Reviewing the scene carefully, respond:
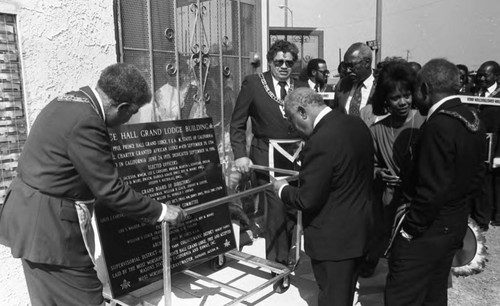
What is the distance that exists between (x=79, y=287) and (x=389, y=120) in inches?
89.7

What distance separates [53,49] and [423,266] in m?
2.87

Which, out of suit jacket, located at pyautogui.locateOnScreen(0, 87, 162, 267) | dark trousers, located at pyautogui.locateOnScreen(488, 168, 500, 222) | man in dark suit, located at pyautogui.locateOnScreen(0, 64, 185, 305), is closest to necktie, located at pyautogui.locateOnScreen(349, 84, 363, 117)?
man in dark suit, located at pyautogui.locateOnScreen(0, 64, 185, 305)

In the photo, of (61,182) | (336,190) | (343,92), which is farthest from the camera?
(343,92)

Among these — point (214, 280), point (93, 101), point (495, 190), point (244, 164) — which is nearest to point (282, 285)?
point (214, 280)

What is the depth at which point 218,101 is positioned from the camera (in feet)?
14.4

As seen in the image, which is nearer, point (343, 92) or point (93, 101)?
point (93, 101)

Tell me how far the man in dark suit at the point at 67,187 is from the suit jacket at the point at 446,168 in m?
1.48

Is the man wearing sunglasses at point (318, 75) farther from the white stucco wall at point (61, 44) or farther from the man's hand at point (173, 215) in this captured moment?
the man's hand at point (173, 215)

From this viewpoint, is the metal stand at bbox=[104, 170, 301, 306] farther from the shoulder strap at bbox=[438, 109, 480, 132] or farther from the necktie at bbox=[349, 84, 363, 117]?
the shoulder strap at bbox=[438, 109, 480, 132]

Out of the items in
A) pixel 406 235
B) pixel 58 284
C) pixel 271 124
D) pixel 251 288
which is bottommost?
pixel 251 288

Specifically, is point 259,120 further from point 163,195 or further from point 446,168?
point 446,168

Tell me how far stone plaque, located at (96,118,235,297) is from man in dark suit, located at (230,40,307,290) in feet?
0.83

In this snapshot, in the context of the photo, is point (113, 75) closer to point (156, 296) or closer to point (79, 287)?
point (79, 287)

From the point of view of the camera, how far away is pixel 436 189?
223 centimetres
